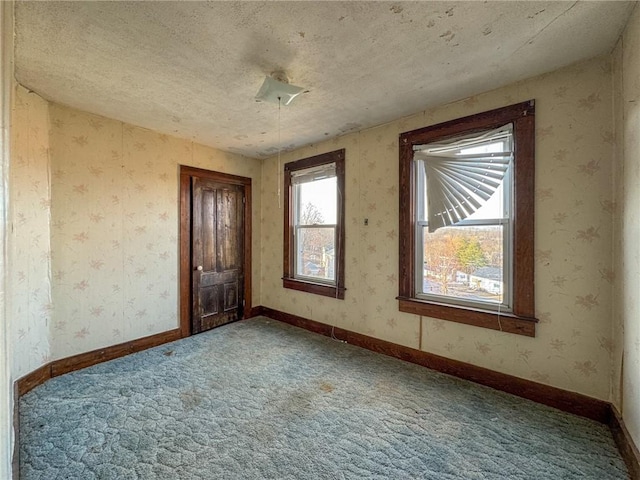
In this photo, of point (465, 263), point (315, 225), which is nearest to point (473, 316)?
point (465, 263)

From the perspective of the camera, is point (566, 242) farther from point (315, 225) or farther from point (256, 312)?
point (256, 312)

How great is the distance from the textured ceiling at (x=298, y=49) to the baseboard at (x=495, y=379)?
91.1 inches

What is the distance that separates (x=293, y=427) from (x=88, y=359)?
221cm

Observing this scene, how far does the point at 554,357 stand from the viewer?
213 centimetres

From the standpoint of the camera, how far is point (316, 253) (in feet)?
12.6

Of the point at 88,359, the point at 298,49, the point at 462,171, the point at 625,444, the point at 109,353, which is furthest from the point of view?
the point at 109,353

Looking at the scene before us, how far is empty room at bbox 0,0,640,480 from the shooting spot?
163 cm

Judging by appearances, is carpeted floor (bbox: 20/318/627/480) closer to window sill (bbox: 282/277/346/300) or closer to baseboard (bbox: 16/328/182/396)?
baseboard (bbox: 16/328/182/396)

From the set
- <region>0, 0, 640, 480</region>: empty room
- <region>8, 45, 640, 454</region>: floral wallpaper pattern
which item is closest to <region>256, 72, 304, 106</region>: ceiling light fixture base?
<region>0, 0, 640, 480</region>: empty room

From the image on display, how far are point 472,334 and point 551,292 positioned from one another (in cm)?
68

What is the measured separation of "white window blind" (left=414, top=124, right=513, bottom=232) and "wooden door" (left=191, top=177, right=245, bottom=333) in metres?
2.55

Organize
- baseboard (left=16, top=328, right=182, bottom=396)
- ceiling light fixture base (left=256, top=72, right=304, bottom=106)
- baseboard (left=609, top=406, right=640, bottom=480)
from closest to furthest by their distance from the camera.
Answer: baseboard (left=609, top=406, right=640, bottom=480)
ceiling light fixture base (left=256, top=72, right=304, bottom=106)
baseboard (left=16, top=328, right=182, bottom=396)

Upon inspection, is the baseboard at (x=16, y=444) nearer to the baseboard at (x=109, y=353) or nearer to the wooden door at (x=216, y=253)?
the baseboard at (x=109, y=353)

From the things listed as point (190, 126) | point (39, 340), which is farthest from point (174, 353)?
point (190, 126)
